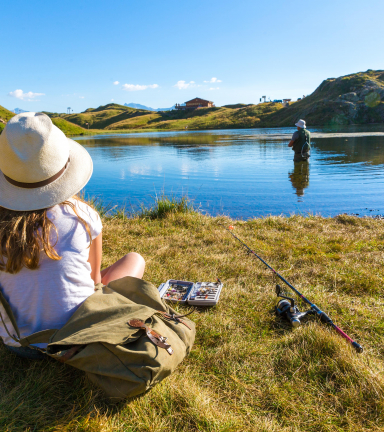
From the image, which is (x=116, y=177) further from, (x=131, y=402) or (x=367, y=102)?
(x=367, y=102)

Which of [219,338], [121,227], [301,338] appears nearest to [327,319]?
[301,338]

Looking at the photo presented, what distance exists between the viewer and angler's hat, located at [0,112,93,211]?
1688 mm

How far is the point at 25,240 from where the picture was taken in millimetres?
1648

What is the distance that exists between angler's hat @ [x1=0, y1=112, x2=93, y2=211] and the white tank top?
0.11 meters

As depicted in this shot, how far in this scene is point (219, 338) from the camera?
2588 millimetres

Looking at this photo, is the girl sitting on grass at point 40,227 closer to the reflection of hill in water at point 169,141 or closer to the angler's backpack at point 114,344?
the angler's backpack at point 114,344

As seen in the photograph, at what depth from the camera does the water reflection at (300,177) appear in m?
10.5

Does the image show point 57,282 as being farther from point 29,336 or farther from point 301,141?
point 301,141

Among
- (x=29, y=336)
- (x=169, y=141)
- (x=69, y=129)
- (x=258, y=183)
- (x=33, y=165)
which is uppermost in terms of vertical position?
(x=69, y=129)

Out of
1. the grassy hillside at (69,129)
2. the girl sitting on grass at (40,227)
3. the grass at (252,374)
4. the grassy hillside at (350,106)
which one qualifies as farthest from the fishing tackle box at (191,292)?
the grassy hillside at (350,106)

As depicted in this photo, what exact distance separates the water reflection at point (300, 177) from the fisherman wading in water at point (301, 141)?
369mm

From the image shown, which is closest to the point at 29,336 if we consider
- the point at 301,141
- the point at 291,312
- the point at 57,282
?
the point at 57,282

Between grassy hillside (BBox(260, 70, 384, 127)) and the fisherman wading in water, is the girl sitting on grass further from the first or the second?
grassy hillside (BBox(260, 70, 384, 127))

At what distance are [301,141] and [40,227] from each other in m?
13.7
